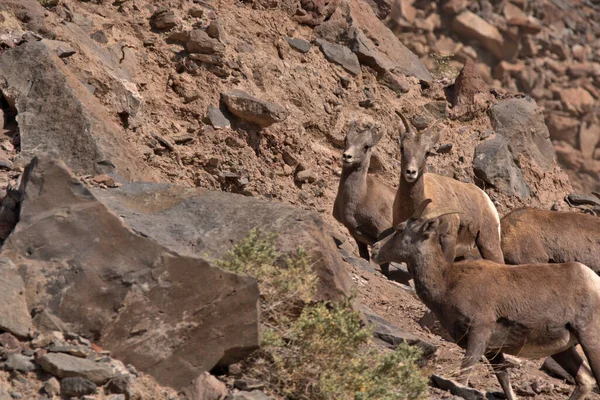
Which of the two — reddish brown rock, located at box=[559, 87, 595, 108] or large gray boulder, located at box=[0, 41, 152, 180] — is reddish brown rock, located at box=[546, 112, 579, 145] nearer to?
reddish brown rock, located at box=[559, 87, 595, 108]

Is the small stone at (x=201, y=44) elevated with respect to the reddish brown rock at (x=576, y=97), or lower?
elevated

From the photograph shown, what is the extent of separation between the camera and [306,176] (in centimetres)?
1332

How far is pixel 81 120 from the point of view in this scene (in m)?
9.18

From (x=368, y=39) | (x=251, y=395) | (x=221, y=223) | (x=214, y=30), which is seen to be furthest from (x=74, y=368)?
(x=368, y=39)

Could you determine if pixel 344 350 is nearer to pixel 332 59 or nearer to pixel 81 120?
pixel 81 120

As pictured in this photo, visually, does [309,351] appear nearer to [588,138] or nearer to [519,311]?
[519,311]

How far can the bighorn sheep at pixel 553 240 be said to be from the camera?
10.6 m

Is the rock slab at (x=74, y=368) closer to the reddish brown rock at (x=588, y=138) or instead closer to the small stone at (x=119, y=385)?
the small stone at (x=119, y=385)

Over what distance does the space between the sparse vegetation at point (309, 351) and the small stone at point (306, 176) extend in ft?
23.0

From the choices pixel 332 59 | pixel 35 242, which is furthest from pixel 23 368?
pixel 332 59

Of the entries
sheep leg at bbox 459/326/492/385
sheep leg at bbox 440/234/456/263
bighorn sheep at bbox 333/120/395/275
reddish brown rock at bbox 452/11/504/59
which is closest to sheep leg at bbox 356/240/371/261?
bighorn sheep at bbox 333/120/395/275

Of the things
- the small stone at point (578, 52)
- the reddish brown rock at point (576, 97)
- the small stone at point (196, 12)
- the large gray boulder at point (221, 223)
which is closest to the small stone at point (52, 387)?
the large gray boulder at point (221, 223)

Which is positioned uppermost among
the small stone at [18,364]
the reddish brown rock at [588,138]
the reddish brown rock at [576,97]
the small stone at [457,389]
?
the small stone at [18,364]

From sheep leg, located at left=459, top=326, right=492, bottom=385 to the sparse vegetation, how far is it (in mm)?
1190
